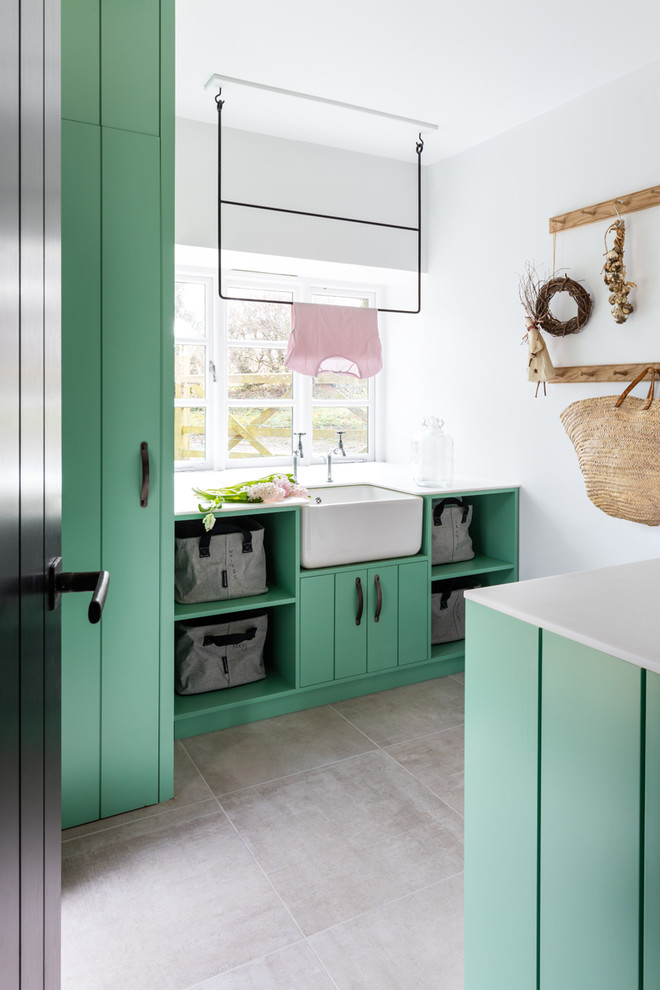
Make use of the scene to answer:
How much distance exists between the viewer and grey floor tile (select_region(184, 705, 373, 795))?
240cm

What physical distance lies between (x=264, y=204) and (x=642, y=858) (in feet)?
9.95

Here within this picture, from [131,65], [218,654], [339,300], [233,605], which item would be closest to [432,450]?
[339,300]

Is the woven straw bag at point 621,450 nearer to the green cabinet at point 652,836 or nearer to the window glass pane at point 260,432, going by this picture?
the window glass pane at point 260,432

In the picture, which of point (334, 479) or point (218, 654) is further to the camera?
point (334, 479)

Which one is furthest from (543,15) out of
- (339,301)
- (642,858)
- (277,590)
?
(642,858)

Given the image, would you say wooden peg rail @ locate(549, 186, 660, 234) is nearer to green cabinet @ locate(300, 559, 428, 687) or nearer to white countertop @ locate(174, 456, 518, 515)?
white countertop @ locate(174, 456, 518, 515)

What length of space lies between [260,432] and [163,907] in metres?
2.44

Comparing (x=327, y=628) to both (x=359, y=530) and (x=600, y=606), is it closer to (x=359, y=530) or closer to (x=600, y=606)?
(x=359, y=530)

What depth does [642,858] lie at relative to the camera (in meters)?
0.98

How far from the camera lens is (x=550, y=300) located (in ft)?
9.79

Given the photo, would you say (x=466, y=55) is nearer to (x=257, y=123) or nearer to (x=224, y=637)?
(x=257, y=123)

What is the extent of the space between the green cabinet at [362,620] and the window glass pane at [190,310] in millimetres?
1506

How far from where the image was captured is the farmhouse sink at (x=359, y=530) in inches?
110

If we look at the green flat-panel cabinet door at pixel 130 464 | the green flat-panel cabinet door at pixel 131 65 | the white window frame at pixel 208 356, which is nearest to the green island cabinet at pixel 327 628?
the green flat-panel cabinet door at pixel 130 464
